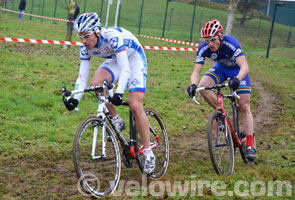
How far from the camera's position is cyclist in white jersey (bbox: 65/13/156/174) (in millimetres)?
4879

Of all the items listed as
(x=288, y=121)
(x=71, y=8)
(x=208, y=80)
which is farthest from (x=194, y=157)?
(x=71, y=8)

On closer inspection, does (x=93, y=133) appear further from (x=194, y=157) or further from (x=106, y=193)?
(x=194, y=157)

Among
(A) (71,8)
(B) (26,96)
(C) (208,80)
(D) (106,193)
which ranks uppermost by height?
(A) (71,8)

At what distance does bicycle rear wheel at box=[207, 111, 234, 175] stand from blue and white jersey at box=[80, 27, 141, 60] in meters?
1.68

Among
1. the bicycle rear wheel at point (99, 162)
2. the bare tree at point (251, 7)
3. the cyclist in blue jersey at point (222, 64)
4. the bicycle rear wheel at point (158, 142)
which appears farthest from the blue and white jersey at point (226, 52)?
the bare tree at point (251, 7)

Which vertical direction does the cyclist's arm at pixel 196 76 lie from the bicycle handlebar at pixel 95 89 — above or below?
above

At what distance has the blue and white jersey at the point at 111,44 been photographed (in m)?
5.11

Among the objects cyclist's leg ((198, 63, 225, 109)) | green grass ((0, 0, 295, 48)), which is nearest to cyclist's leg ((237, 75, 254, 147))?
cyclist's leg ((198, 63, 225, 109))

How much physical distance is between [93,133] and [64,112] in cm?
435

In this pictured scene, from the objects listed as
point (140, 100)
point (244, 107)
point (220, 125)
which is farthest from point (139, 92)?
point (244, 107)

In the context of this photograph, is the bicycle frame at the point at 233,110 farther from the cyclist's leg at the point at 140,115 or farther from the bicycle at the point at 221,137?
the cyclist's leg at the point at 140,115

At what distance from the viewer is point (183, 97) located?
1193cm

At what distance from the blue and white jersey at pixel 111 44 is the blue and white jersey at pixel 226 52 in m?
1.51

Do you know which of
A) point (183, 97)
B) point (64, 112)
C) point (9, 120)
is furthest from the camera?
point (183, 97)
